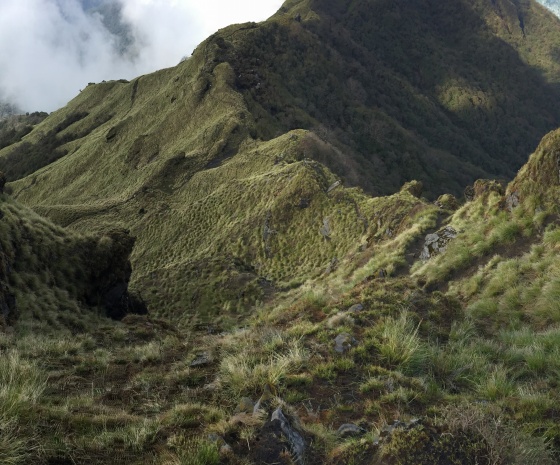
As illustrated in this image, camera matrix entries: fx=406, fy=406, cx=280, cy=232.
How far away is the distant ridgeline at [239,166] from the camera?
34219mm

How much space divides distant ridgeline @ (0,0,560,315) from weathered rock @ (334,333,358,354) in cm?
1662

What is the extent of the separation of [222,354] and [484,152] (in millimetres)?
193464

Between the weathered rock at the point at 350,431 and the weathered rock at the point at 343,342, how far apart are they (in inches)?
81.7

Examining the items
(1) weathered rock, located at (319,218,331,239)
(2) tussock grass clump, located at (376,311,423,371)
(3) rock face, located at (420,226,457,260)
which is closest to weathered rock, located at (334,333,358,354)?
(2) tussock grass clump, located at (376,311,423,371)

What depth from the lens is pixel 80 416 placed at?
5.13m

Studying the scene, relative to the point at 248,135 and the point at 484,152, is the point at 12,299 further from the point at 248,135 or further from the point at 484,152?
the point at 484,152

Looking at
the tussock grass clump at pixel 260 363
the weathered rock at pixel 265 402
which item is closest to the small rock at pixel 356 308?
the tussock grass clump at pixel 260 363

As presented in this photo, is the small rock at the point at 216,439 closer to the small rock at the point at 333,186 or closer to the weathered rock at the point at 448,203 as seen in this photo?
the weathered rock at the point at 448,203

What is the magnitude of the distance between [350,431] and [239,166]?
1867 inches

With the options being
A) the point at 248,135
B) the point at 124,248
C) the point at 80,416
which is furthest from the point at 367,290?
the point at 248,135

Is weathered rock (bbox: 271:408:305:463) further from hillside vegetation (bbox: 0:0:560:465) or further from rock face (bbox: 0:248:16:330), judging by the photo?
rock face (bbox: 0:248:16:330)

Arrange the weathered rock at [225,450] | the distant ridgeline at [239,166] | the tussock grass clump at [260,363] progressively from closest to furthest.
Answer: the weathered rock at [225,450] < the tussock grass clump at [260,363] < the distant ridgeline at [239,166]

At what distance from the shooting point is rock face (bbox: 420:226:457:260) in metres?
17.0

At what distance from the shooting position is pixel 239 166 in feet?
167
